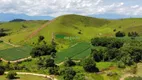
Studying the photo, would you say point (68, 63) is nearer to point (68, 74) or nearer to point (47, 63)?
point (47, 63)

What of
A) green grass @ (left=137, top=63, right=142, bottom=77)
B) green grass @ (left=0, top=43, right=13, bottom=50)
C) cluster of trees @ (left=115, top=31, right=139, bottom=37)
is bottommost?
green grass @ (left=137, top=63, right=142, bottom=77)

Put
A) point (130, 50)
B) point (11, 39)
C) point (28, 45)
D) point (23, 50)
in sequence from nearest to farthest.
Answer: point (130, 50), point (23, 50), point (28, 45), point (11, 39)

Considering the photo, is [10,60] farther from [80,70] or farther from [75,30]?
[75,30]

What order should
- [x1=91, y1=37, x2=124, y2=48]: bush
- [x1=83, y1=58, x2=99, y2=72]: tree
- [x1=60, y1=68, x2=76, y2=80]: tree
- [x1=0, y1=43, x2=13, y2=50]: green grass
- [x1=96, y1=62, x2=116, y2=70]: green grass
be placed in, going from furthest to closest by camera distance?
[x1=0, y1=43, x2=13, y2=50]: green grass → [x1=91, y1=37, x2=124, y2=48]: bush → [x1=96, y1=62, x2=116, y2=70]: green grass → [x1=83, y1=58, x2=99, y2=72]: tree → [x1=60, y1=68, x2=76, y2=80]: tree

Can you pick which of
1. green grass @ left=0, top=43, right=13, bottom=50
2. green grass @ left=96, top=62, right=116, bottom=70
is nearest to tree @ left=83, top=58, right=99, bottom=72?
green grass @ left=96, top=62, right=116, bottom=70

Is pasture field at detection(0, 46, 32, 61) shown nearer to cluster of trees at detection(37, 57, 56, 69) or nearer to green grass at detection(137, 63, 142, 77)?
cluster of trees at detection(37, 57, 56, 69)

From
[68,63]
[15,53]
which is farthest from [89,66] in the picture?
[15,53]

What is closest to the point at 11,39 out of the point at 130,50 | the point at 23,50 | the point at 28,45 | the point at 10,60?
the point at 28,45
